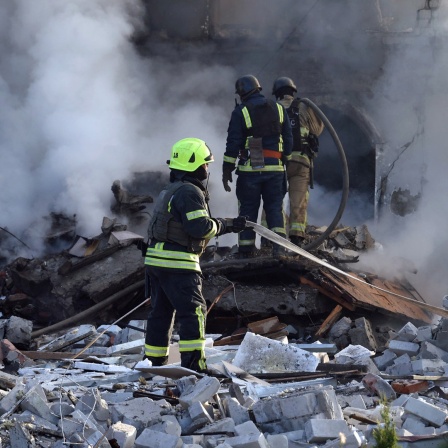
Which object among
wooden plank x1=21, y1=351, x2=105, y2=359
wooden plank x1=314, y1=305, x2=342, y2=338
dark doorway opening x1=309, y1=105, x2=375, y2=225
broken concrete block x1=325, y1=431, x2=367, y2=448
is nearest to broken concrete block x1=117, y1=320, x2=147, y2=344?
wooden plank x1=21, y1=351, x2=105, y2=359

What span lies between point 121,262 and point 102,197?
6.97ft

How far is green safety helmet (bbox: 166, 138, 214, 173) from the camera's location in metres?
6.85

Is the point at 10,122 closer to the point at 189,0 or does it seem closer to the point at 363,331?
the point at 189,0

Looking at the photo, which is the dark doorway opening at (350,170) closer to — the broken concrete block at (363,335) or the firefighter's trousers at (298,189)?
the firefighter's trousers at (298,189)

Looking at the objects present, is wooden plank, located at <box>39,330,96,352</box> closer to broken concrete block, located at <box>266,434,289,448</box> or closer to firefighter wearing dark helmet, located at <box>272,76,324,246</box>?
firefighter wearing dark helmet, located at <box>272,76,324,246</box>

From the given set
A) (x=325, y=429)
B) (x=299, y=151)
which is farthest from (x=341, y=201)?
(x=325, y=429)

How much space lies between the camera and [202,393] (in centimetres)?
555

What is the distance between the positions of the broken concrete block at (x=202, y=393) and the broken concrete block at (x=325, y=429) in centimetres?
67

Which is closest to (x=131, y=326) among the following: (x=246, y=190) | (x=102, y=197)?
(x=246, y=190)

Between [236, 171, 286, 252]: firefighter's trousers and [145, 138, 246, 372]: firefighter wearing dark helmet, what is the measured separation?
2402 millimetres

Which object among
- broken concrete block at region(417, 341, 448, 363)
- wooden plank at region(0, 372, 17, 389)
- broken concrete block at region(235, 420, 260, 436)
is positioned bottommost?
broken concrete block at region(235, 420, 260, 436)

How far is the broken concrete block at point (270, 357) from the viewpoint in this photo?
23.2 ft

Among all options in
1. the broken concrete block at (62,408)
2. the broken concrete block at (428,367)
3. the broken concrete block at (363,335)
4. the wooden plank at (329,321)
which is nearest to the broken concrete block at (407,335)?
the broken concrete block at (363,335)

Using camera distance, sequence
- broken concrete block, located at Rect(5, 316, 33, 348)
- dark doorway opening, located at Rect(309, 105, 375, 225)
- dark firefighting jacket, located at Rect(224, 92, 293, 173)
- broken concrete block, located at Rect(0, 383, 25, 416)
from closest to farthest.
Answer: broken concrete block, located at Rect(0, 383, 25, 416)
broken concrete block, located at Rect(5, 316, 33, 348)
dark firefighting jacket, located at Rect(224, 92, 293, 173)
dark doorway opening, located at Rect(309, 105, 375, 225)
